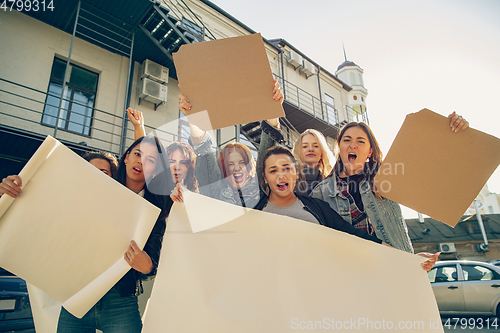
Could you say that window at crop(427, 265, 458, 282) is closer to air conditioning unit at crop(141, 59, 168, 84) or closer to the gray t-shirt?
the gray t-shirt

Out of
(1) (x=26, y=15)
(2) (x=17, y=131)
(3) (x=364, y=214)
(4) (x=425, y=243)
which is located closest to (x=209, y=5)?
(1) (x=26, y=15)

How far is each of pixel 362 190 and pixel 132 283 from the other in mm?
1695

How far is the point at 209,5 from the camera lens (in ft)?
33.3

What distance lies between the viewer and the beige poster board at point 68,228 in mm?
1489

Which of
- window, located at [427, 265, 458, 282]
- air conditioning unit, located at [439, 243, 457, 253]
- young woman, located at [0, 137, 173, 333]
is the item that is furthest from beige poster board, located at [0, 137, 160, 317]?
air conditioning unit, located at [439, 243, 457, 253]

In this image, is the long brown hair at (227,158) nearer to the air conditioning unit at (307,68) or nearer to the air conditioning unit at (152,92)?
the air conditioning unit at (152,92)

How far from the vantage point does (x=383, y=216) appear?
1.86 metres

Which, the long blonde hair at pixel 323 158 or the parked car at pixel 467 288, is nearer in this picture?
the long blonde hair at pixel 323 158

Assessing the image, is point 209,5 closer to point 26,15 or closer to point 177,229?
point 26,15

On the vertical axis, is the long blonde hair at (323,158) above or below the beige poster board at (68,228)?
above

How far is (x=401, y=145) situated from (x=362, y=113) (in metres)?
16.9

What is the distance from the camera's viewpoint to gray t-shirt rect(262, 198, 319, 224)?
5.90ft

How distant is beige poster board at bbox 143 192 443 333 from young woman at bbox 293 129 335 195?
95 centimetres

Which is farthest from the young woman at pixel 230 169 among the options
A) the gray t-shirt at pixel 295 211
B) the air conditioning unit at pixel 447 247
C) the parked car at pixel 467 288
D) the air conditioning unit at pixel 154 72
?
the air conditioning unit at pixel 447 247
